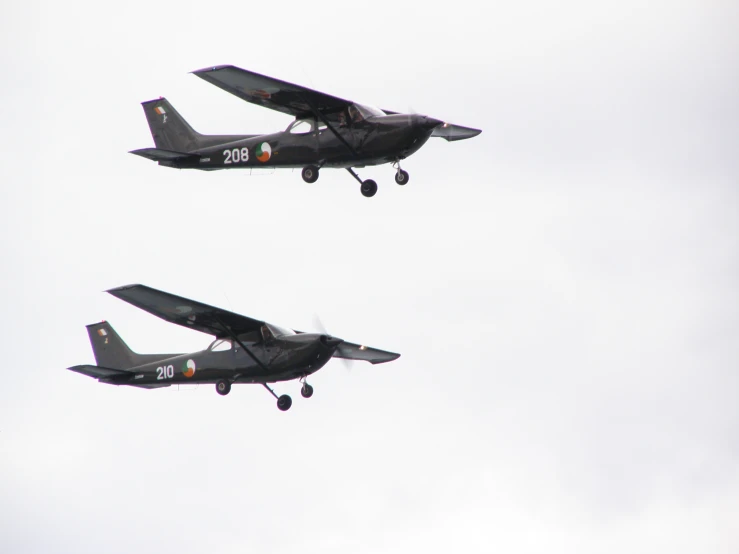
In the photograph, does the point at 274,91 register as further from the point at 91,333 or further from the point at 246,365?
the point at 91,333

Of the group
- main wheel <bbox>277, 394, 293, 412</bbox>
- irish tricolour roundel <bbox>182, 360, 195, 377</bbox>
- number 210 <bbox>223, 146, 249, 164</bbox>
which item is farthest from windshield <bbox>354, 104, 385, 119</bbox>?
irish tricolour roundel <bbox>182, 360, 195, 377</bbox>

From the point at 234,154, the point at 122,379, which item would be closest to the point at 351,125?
the point at 234,154

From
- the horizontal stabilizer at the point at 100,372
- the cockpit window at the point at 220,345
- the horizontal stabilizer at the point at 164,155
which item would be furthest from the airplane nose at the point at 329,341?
the horizontal stabilizer at the point at 100,372

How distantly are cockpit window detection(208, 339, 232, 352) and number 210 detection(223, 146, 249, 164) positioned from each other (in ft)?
15.0

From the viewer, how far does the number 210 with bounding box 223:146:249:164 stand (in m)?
38.0

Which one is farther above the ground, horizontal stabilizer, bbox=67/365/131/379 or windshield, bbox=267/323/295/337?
windshield, bbox=267/323/295/337

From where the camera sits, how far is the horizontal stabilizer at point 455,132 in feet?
131

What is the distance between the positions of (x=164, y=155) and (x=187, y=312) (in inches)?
159

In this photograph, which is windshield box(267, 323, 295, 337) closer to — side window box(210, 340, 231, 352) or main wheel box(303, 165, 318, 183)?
side window box(210, 340, 231, 352)

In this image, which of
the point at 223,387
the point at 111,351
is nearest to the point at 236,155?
the point at 223,387

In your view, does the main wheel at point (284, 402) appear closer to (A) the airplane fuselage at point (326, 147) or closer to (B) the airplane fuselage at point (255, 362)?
(B) the airplane fuselage at point (255, 362)

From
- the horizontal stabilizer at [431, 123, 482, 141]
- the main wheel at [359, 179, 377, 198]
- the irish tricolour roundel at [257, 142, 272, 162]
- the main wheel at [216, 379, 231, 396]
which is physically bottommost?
the main wheel at [216, 379, 231, 396]

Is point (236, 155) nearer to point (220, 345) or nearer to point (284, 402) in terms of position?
point (220, 345)

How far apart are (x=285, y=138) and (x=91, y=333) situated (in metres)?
10.2
